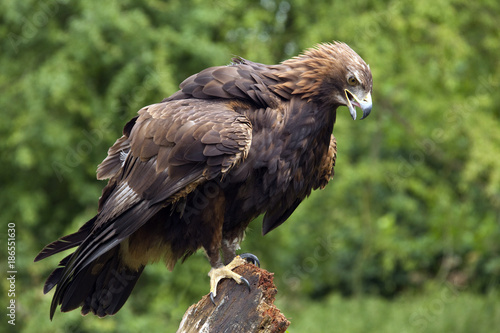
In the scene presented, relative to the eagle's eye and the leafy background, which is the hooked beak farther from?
the leafy background

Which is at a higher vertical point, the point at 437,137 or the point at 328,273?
the point at 437,137

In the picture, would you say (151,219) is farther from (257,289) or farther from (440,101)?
(440,101)

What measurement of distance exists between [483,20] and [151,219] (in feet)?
22.1

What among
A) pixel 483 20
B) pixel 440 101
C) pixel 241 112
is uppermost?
pixel 241 112

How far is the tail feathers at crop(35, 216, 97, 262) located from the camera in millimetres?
3738

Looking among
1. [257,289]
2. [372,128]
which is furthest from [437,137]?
[257,289]

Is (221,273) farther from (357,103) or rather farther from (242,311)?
(357,103)

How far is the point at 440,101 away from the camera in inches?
361

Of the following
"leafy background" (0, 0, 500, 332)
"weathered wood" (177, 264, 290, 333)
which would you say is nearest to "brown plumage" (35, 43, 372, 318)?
"weathered wood" (177, 264, 290, 333)

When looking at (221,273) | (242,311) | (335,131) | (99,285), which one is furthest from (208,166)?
(335,131)

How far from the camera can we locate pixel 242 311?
3199 mm

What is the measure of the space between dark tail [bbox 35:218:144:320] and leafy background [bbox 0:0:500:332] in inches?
135

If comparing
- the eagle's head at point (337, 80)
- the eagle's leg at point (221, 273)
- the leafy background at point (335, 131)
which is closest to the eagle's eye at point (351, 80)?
the eagle's head at point (337, 80)

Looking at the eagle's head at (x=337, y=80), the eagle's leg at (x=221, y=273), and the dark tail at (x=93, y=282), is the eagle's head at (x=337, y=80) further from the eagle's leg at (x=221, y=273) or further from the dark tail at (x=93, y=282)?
the dark tail at (x=93, y=282)
